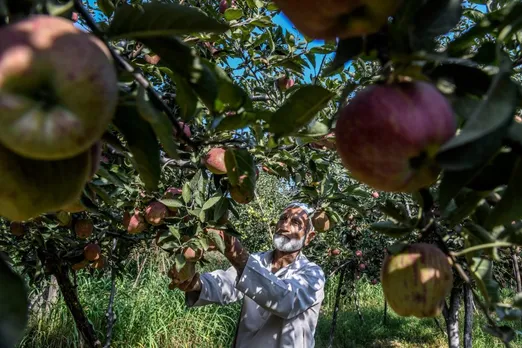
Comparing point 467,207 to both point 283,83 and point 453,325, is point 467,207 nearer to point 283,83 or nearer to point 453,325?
point 283,83

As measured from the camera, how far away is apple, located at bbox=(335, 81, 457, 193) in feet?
1.81

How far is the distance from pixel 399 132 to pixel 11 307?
0.47m

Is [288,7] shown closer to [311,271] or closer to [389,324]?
[311,271]

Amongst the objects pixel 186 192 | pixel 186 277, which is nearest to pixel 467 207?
pixel 186 192

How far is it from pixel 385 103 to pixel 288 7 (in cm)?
17

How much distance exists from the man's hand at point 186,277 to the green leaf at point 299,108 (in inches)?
63.7

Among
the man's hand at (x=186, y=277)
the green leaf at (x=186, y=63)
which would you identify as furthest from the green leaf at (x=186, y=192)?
the green leaf at (x=186, y=63)

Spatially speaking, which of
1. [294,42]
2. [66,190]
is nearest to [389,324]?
[294,42]

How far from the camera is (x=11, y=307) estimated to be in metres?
0.46

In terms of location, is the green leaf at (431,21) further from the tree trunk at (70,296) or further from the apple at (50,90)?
the tree trunk at (70,296)

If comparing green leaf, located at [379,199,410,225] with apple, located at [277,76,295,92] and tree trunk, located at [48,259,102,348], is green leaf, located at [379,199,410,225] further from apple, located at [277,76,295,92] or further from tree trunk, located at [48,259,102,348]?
tree trunk, located at [48,259,102,348]

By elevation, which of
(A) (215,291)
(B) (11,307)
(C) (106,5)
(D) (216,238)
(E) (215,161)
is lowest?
(A) (215,291)

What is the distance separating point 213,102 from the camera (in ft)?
2.32

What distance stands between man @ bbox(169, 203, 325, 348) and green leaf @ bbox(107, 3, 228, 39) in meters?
2.02
